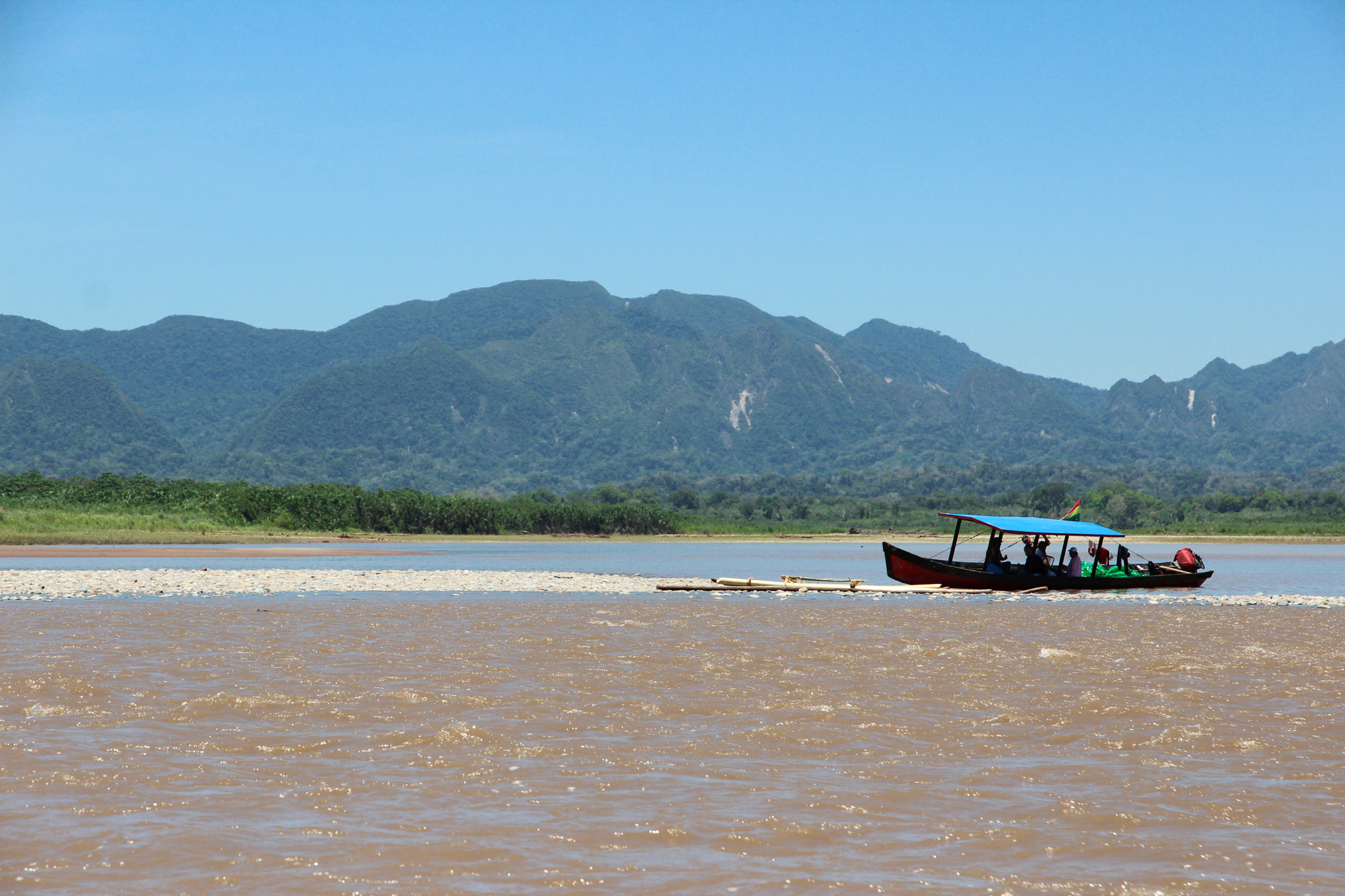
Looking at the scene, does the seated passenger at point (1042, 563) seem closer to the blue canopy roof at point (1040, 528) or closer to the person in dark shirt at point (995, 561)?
the blue canopy roof at point (1040, 528)

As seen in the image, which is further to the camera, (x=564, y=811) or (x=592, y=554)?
(x=592, y=554)

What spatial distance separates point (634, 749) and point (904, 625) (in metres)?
14.3

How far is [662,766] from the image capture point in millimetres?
10586

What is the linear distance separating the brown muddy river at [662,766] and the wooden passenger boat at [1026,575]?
15424 mm

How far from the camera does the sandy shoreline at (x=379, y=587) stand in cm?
3164

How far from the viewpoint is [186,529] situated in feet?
243

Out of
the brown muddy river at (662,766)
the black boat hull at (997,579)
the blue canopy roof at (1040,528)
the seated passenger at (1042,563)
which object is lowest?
the brown muddy river at (662,766)

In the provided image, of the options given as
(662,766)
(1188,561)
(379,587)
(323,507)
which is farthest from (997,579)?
(323,507)

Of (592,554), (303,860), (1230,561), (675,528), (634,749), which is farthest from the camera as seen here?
(675,528)

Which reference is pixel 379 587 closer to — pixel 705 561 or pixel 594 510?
pixel 705 561

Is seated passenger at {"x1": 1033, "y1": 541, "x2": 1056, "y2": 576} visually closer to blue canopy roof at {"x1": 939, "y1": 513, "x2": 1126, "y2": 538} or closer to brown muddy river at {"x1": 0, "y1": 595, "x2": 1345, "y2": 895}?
blue canopy roof at {"x1": 939, "y1": 513, "x2": 1126, "y2": 538}

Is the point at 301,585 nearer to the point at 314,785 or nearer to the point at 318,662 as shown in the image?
the point at 318,662

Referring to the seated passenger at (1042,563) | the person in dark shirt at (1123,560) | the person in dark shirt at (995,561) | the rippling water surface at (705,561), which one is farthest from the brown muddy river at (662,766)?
the rippling water surface at (705,561)

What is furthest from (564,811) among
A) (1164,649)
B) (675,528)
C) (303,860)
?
→ (675,528)
